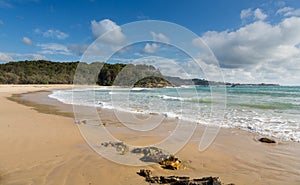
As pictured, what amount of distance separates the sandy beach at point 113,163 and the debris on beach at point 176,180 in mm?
122

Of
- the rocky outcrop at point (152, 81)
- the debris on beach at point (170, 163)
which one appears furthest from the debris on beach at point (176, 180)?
the rocky outcrop at point (152, 81)

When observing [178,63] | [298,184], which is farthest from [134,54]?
[298,184]

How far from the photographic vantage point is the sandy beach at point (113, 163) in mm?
3592

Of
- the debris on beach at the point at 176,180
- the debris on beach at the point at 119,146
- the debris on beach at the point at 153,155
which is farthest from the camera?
the debris on beach at the point at 119,146

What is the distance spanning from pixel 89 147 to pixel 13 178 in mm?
1979

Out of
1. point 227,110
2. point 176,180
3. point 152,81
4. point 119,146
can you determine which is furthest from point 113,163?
point 152,81

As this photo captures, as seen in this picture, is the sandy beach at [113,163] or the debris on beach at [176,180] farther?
the sandy beach at [113,163]

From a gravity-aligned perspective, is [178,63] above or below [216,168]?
above

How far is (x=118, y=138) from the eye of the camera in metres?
6.41

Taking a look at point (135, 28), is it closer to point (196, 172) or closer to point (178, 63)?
point (178, 63)

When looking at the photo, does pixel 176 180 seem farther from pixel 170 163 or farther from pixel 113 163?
pixel 113 163

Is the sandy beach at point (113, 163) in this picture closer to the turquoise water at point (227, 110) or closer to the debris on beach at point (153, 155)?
the debris on beach at point (153, 155)

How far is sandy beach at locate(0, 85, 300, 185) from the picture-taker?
141 inches

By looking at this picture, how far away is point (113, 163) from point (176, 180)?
4.96ft
